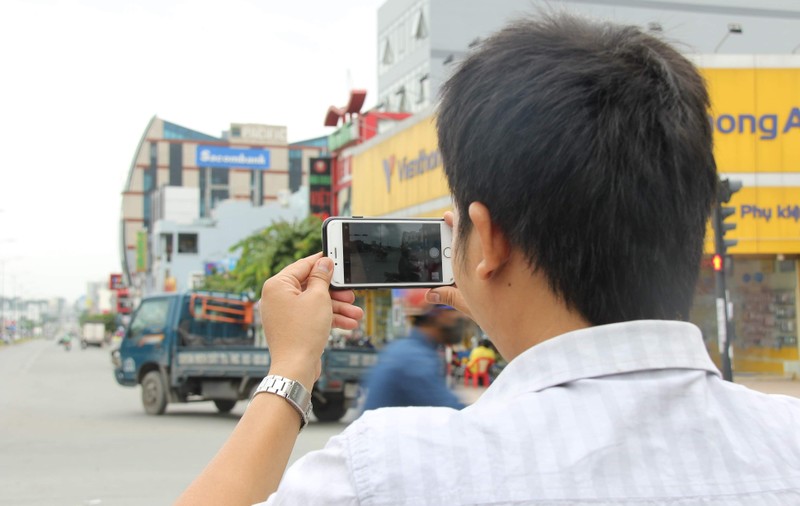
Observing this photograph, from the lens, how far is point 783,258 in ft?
71.7

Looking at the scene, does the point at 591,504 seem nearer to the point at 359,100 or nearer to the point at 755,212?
the point at 755,212

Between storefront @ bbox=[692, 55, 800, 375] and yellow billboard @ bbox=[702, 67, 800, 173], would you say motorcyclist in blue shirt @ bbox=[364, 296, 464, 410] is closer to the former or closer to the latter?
storefront @ bbox=[692, 55, 800, 375]

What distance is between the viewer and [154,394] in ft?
55.0

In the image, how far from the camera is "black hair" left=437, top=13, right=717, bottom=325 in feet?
3.78

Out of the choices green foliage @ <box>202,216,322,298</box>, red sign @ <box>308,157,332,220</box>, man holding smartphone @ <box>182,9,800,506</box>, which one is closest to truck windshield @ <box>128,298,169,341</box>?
green foliage @ <box>202,216,322,298</box>

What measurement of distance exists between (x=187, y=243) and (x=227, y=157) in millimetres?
18127

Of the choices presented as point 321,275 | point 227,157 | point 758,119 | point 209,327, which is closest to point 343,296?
point 321,275

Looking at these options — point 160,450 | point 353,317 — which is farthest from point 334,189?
point 353,317

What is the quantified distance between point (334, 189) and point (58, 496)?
3641 cm

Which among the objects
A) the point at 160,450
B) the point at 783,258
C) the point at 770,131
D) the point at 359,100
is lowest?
the point at 160,450

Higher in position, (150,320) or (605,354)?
(605,354)

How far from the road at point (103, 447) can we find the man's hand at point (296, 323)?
23.5 ft

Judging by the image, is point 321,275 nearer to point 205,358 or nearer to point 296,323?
point 296,323

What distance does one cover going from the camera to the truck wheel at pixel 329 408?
49.8 feet
